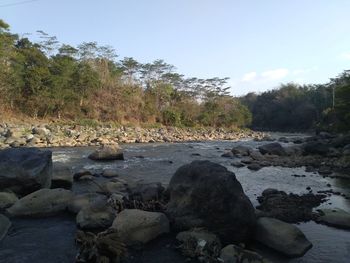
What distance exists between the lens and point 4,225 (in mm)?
7047

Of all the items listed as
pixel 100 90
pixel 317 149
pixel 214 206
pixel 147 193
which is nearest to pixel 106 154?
pixel 147 193

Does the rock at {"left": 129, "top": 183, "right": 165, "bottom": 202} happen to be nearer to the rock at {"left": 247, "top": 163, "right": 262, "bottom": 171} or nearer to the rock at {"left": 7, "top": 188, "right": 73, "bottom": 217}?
the rock at {"left": 7, "top": 188, "right": 73, "bottom": 217}

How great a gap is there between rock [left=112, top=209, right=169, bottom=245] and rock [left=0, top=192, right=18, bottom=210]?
3.14m

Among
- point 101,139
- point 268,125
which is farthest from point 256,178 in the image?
point 268,125

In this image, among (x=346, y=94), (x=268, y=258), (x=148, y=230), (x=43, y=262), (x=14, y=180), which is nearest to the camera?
(x=43, y=262)

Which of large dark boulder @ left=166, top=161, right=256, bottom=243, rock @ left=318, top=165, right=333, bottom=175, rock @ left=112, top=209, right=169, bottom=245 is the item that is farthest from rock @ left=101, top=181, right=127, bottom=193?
rock @ left=318, top=165, right=333, bottom=175

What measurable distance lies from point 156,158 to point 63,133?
1055 centimetres

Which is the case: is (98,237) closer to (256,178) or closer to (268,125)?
(256,178)

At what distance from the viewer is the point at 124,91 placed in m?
44.1

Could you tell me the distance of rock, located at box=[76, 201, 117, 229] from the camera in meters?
7.21

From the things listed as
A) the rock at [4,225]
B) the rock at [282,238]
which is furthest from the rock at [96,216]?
the rock at [282,238]

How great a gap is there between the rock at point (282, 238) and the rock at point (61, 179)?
6.07m

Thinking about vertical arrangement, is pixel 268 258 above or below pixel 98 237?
below

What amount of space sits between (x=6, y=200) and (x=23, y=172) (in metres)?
1.00
